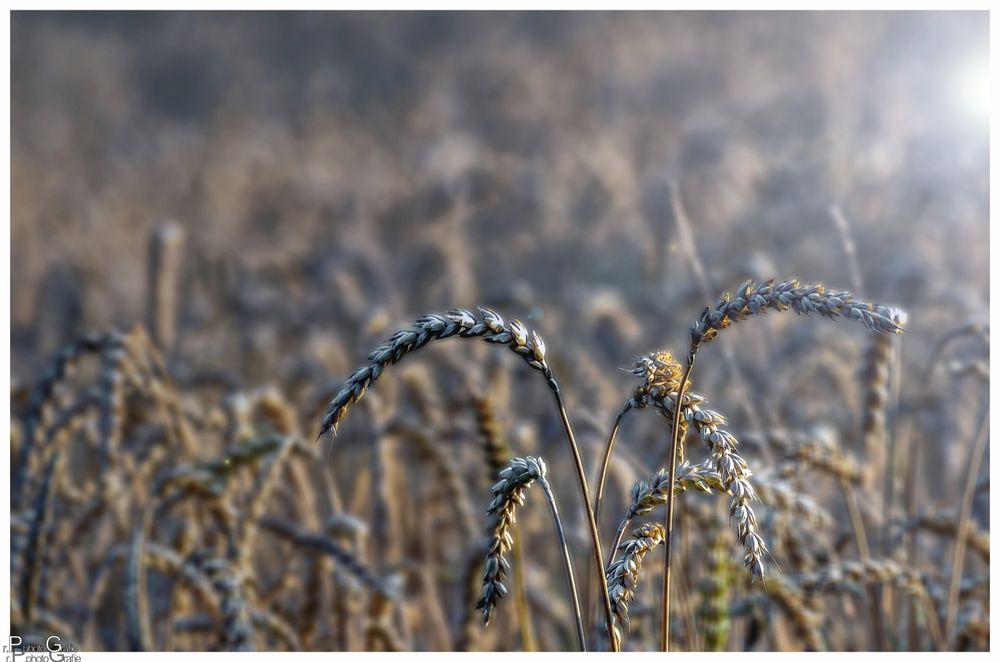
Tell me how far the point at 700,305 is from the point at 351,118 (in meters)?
9.58

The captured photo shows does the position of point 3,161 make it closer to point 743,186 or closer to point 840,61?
point 743,186

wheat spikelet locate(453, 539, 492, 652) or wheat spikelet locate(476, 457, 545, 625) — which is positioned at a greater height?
wheat spikelet locate(476, 457, 545, 625)

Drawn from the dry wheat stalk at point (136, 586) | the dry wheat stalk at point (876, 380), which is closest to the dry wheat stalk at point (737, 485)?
the dry wheat stalk at point (876, 380)

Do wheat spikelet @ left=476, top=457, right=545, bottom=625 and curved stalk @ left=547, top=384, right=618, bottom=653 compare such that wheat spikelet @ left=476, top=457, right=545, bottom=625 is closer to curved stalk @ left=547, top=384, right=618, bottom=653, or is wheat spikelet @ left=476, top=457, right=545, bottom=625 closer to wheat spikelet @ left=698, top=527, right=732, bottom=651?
curved stalk @ left=547, top=384, right=618, bottom=653

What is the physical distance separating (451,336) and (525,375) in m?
2.83

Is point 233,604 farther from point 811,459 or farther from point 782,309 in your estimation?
point 782,309

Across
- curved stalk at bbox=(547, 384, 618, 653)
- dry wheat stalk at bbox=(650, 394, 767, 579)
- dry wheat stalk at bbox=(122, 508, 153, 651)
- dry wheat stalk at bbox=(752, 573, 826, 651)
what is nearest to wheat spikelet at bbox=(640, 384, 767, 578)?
dry wheat stalk at bbox=(650, 394, 767, 579)

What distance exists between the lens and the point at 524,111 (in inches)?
443

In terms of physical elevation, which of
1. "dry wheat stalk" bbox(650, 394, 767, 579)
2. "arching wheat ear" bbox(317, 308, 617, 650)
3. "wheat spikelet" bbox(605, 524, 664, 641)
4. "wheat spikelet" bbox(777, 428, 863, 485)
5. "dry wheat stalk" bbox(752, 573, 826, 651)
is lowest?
"dry wheat stalk" bbox(752, 573, 826, 651)

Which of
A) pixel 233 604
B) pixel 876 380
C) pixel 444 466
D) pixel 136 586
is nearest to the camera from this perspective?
pixel 233 604

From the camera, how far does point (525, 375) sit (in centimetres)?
400

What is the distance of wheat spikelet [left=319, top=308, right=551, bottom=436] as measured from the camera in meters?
1.14

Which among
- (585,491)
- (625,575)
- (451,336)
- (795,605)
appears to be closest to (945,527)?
(795,605)
